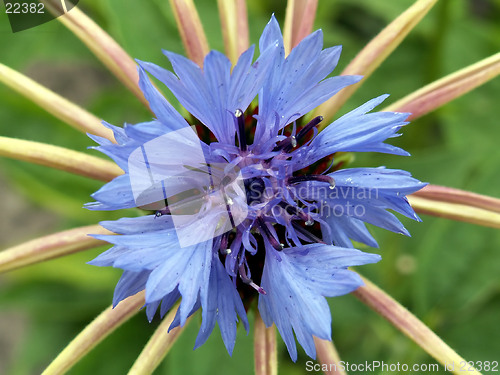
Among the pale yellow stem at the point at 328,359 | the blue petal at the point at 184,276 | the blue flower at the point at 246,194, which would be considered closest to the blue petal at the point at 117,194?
the blue flower at the point at 246,194

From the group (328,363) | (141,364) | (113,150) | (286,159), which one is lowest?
(328,363)

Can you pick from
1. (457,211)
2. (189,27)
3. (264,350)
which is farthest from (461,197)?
(189,27)

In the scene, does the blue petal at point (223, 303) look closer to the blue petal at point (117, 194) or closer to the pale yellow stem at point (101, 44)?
the blue petal at point (117, 194)

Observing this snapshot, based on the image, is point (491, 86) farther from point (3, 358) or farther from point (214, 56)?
point (3, 358)

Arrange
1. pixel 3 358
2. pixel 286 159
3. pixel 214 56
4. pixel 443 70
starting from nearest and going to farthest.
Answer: pixel 214 56, pixel 286 159, pixel 443 70, pixel 3 358

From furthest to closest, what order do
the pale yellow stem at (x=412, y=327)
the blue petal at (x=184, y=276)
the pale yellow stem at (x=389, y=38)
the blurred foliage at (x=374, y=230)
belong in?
the blurred foliage at (x=374, y=230) < the pale yellow stem at (x=389, y=38) < the pale yellow stem at (x=412, y=327) < the blue petal at (x=184, y=276)

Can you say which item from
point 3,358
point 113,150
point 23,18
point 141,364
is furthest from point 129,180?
point 3,358
